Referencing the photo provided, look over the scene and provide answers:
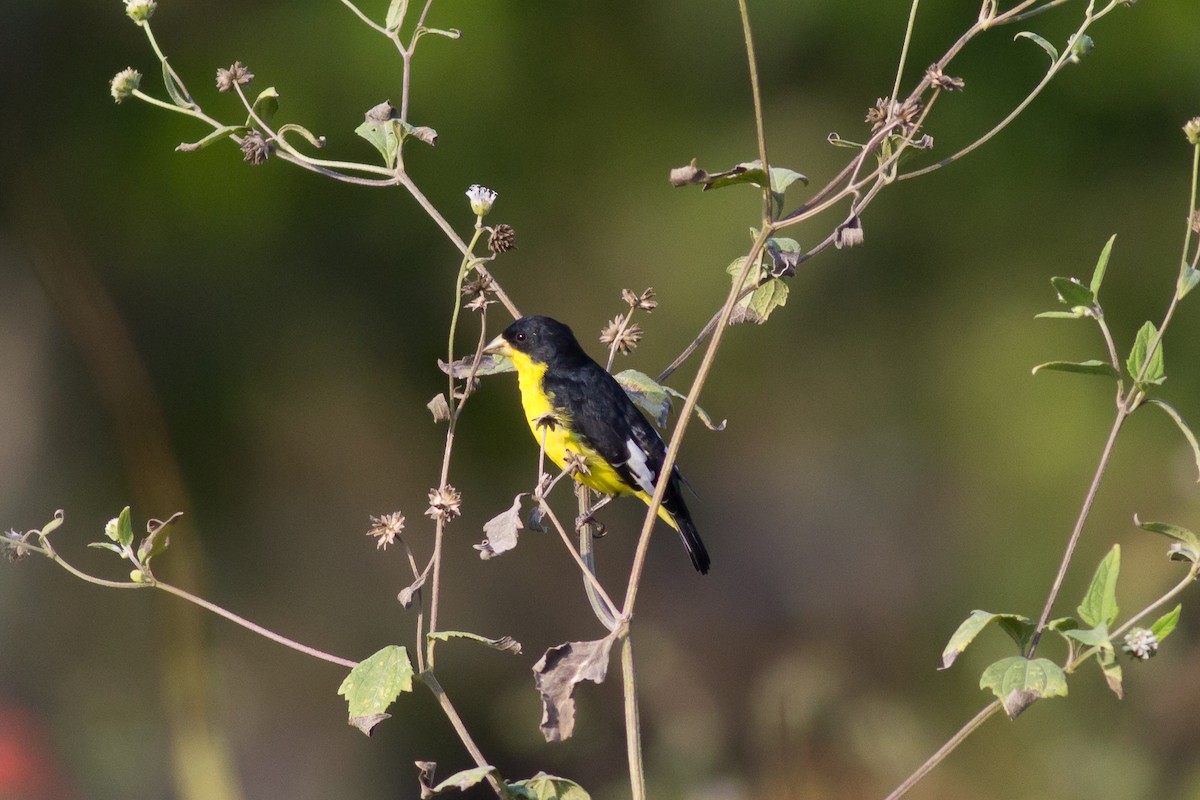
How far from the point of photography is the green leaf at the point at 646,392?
6.65 feet

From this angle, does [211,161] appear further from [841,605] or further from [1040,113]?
[841,605]

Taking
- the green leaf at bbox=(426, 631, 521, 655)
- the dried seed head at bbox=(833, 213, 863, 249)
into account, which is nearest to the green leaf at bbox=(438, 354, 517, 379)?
the green leaf at bbox=(426, 631, 521, 655)

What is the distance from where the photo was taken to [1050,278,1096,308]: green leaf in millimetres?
1578

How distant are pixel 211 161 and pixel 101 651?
280cm

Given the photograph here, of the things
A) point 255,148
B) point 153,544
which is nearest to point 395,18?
point 255,148

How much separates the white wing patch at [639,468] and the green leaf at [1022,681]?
1.70m

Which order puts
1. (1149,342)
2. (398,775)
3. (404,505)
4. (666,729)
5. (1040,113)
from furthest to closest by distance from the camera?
(404,505)
(398,775)
(1040,113)
(666,729)
(1149,342)

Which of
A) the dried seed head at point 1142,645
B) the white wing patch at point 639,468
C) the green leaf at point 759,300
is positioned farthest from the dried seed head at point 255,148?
the white wing patch at point 639,468

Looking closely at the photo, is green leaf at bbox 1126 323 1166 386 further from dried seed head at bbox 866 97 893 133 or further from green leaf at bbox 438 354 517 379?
green leaf at bbox 438 354 517 379

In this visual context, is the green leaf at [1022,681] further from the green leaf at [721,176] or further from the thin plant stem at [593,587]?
the green leaf at [721,176]

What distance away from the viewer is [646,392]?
206cm

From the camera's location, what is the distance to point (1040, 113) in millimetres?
6840

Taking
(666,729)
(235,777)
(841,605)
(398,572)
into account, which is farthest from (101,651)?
(841,605)

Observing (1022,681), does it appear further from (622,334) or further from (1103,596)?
(622,334)
